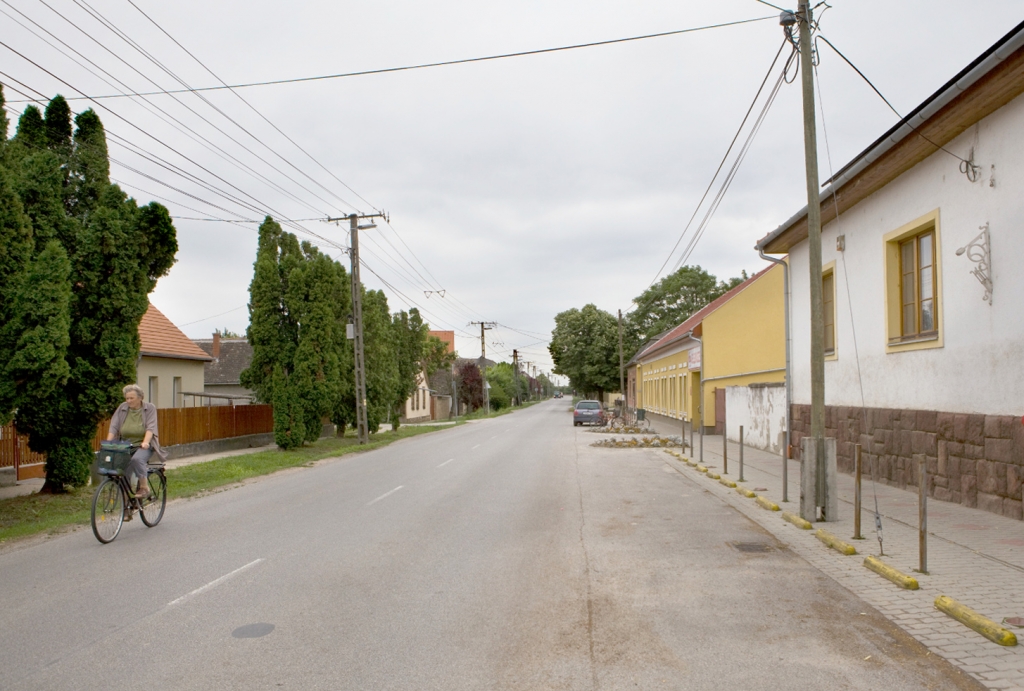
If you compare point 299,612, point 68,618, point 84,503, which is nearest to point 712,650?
point 299,612

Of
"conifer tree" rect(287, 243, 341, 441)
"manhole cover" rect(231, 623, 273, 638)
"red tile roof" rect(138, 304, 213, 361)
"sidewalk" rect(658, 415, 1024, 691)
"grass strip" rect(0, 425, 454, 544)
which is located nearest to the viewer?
"sidewalk" rect(658, 415, 1024, 691)

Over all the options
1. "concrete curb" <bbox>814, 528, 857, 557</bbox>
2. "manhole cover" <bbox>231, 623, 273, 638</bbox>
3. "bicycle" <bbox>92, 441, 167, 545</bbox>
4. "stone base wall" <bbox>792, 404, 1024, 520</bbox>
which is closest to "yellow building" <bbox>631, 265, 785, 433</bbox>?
"stone base wall" <bbox>792, 404, 1024, 520</bbox>

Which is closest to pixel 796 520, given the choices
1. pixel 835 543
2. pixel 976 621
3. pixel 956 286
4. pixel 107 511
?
pixel 835 543

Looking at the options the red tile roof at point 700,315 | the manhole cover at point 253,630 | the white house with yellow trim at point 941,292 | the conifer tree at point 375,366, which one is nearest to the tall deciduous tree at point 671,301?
the red tile roof at point 700,315

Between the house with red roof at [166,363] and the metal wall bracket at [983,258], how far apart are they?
77.8 ft

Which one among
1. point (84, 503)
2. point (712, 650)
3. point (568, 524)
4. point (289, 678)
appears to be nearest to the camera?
point (289, 678)

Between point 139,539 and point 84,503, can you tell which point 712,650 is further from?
point 84,503

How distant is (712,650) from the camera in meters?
5.06

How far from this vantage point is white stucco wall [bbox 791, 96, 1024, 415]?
938 cm

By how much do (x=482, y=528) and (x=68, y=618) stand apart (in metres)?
4.90

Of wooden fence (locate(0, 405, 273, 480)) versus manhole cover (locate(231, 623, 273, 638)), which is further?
wooden fence (locate(0, 405, 273, 480))

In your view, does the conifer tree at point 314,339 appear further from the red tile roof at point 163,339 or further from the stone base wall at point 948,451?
the stone base wall at point 948,451

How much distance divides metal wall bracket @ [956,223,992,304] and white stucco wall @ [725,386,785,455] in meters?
8.24

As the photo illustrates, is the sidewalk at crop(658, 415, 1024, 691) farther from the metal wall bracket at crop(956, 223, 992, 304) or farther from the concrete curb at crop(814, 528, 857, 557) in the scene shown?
the metal wall bracket at crop(956, 223, 992, 304)
